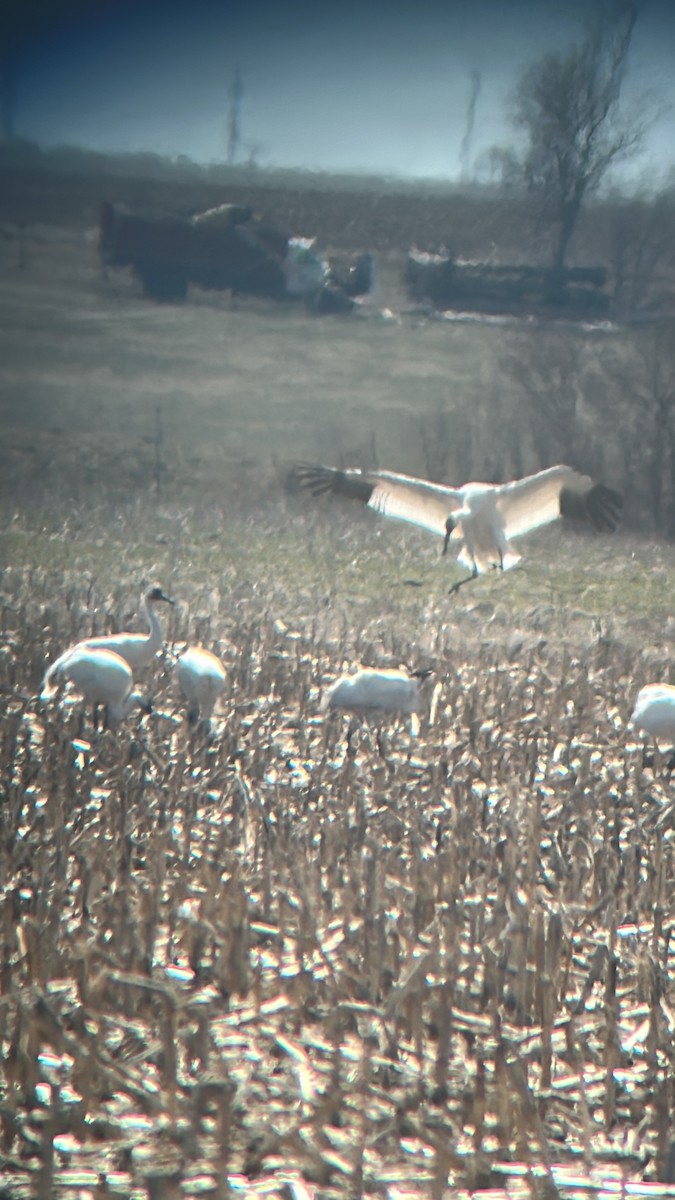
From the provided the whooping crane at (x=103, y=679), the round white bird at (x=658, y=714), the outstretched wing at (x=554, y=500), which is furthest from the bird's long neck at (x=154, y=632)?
the outstretched wing at (x=554, y=500)

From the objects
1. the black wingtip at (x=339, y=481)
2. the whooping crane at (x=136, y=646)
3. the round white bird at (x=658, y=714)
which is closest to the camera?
the round white bird at (x=658, y=714)

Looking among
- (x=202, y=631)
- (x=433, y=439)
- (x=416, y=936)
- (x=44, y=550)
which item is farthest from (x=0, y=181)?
(x=416, y=936)

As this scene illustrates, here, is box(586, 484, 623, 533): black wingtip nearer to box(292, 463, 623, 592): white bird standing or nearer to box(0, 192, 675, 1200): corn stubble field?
box(292, 463, 623, 592): white bird standing

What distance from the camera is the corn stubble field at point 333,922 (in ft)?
6.44

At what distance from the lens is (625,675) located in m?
6.15

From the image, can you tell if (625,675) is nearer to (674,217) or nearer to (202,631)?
(202,631)

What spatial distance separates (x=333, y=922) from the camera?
2.73m

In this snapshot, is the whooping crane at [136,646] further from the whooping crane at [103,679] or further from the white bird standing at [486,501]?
the white bird standing at [486,501]

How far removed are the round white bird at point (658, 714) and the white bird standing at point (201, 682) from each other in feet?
4.50

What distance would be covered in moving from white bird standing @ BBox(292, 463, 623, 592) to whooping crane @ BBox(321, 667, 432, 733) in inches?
94.8

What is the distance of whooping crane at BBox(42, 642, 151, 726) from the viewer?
4.21 meters

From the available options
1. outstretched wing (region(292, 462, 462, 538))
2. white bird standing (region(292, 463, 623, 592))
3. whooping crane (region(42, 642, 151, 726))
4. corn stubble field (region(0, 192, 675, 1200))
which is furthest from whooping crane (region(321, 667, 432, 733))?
outstretched wing (region(292, 462, 462, 538))

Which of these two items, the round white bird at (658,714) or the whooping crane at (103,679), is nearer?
the whooping crane at (103,679)

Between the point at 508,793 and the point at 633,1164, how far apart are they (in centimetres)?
183
